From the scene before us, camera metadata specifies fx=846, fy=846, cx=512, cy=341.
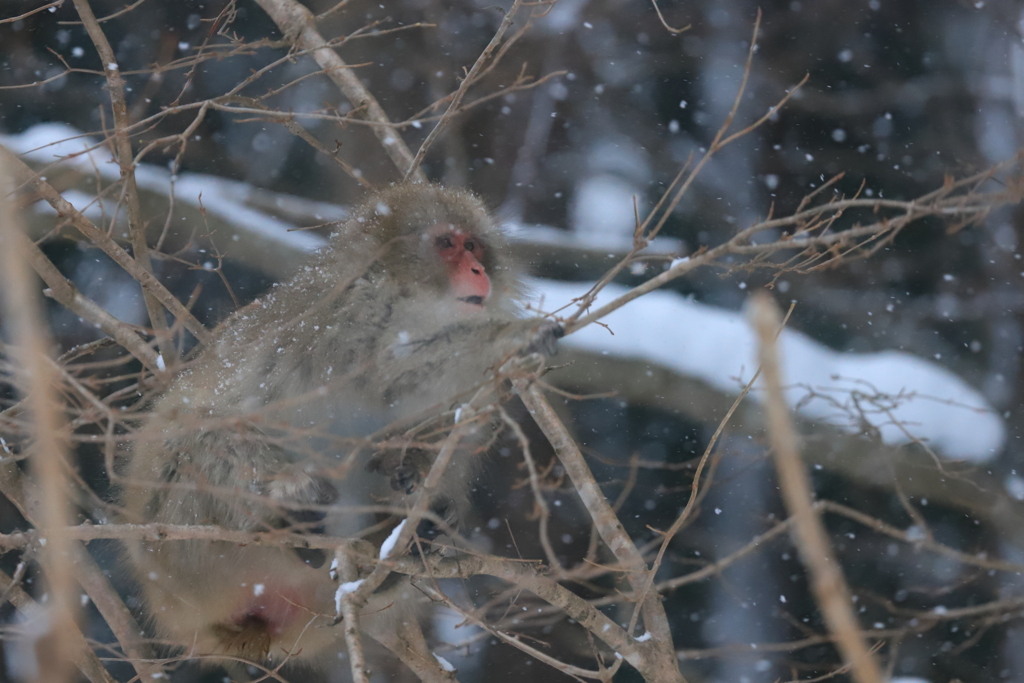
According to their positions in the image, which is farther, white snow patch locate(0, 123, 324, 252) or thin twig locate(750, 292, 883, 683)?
white snow patch locate(0, 123, 324, 252)

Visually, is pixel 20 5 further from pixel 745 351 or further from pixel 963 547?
pixel 963 547

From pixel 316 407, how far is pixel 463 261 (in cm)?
65

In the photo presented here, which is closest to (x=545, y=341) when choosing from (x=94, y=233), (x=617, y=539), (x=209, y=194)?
(x=617, y=539)

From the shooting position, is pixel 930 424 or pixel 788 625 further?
pixel 788 625

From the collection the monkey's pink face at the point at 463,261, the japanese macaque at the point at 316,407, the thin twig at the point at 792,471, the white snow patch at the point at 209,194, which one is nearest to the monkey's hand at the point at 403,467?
the japanese macaque at the point at 316,407

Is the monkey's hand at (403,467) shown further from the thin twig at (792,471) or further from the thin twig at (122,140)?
the thin twig at (792,471)

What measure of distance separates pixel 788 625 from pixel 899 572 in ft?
2.03

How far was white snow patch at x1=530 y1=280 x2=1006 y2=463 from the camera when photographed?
3.87m

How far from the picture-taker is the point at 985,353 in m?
Result: 4.22

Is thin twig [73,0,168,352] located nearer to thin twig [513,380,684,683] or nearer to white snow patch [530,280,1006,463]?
thin twig [513,380,684,683]

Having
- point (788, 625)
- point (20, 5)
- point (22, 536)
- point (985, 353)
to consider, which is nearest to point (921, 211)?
point (22, 536)

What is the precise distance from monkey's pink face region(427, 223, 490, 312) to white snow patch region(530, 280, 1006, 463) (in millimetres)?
926

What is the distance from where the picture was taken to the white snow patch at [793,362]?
387 centimetres

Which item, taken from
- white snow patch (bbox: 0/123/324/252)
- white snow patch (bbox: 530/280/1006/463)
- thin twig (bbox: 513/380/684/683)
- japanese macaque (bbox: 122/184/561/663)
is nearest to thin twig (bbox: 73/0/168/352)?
japanese macaque (bbox: 122/184/561/663)
